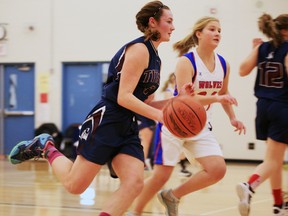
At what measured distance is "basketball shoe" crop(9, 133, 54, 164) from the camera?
4.37 m

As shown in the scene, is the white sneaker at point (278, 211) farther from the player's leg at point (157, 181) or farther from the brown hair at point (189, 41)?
the brown hair at point (189, 41)

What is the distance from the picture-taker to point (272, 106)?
187 inches

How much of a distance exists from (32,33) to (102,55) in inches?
71.1

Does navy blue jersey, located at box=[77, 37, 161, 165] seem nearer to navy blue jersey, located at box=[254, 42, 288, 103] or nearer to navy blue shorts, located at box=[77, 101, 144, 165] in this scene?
navy blue shorts, located at box=[77, 101, 144, 165]

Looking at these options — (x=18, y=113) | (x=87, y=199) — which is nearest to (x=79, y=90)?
(x=18, y=113)

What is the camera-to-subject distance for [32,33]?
41.0 feet

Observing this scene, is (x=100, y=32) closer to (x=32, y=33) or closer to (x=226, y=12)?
(x=32, y=33)

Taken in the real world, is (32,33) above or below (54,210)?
above

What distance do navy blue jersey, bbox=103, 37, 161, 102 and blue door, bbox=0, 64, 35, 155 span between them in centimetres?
916

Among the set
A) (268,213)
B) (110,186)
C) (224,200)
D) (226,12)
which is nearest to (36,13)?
(226,12)

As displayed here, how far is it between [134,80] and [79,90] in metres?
9.02

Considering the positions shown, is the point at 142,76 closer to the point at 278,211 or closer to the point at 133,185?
the point at 133,185

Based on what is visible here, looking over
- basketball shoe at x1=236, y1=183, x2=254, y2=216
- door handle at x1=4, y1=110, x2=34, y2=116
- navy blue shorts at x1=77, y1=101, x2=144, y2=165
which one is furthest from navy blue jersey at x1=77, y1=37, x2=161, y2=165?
door handle at x1=4, y1=110, x2=34, y2=116

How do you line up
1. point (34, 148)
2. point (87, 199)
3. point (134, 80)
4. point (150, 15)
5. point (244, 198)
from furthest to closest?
point (87, 199) → point (244, 198) → point (34, 148) → point (150, 15) → point (134, 80)
